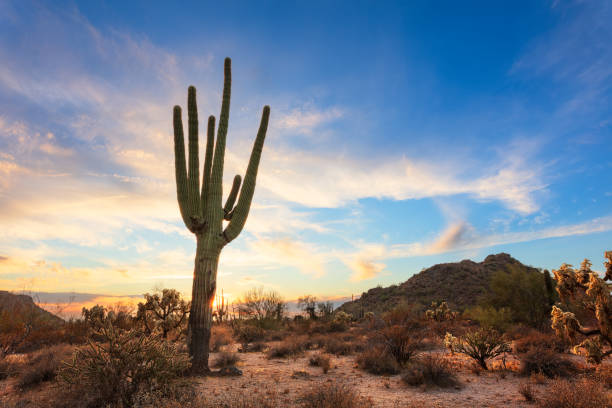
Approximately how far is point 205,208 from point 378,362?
688 cm

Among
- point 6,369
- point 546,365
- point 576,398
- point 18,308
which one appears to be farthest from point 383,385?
point 18,308

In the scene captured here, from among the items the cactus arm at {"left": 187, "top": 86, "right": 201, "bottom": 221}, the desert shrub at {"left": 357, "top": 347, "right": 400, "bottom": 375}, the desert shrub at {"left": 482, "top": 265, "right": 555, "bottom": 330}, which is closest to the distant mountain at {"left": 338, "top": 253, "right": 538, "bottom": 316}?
the desert shrub at {"left": 482, "top": 265, "right": 555, "bottom": 330}

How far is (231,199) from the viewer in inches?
427

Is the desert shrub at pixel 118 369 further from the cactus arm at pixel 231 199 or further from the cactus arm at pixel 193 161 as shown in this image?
the cactus arm at pixel 231 199

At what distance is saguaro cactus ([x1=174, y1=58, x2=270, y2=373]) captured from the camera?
9008mm

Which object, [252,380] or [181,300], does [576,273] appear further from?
[181,300]

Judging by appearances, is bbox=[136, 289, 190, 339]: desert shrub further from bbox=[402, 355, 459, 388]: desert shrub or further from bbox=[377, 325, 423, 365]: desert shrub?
bbox=[402, 355, 459, 388]: desert shrub

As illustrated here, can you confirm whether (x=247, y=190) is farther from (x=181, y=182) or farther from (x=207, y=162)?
(x=181, y=182)

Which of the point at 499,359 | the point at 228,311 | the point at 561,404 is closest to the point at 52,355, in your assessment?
the point at 561,404

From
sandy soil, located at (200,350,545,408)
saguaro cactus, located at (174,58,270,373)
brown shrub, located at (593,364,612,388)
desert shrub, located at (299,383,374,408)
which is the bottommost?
sandy soil, located at (200,350,545,408)

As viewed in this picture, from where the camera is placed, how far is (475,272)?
41156 millimetres

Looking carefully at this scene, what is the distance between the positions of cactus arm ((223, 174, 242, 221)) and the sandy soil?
4592mm

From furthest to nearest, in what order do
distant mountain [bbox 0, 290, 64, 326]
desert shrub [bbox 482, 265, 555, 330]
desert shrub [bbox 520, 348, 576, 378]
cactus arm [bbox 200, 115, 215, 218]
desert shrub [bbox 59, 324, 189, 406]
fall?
desert shrub [bbox 482, 265, 555, 330], distant mountain [bbox 0, 290, 64, 326], cactus arm [bbox 200, 115, 215, 218], desert shrub [bbox 520, 348, 576, 378], desert shrub [bbox 59, 324, 189, 406]

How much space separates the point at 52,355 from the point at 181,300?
6291 mm
